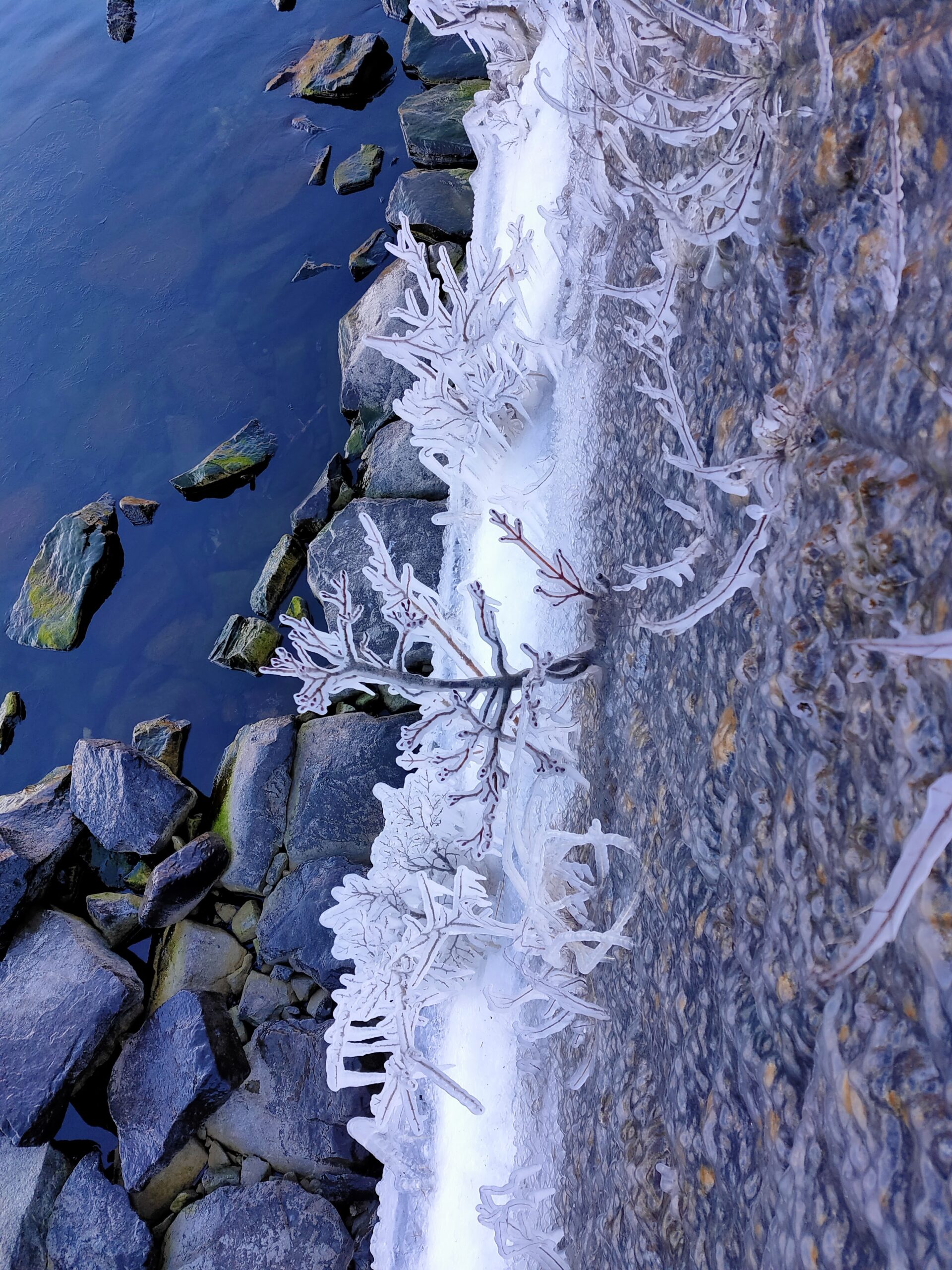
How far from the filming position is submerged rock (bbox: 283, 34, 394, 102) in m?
7.04

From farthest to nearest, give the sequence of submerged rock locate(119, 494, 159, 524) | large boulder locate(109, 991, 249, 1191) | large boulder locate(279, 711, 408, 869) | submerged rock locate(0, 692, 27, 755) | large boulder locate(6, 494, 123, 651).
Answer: submerged rock locate(119, 494, 159, 524) < large boulder locate(6, 494, 123, 651) < submerged rock locate(0, 692, 27, 755) < large boulder locate(279, 711, 408, 869) < large boulder locate(109, 991, 249, 1191)

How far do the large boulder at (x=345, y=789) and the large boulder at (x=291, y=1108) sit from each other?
22.4 inches

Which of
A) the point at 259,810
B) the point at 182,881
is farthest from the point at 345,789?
the point at 182,881

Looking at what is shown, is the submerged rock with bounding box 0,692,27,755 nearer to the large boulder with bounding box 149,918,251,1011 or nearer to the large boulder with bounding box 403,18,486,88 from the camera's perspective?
the large boulder with bounding box 149,918,251,1011

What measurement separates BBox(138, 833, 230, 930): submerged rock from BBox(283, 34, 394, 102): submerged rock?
6.31m

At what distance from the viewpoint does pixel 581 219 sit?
289cm

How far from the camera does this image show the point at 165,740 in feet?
17.2

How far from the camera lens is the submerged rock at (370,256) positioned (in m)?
6.42

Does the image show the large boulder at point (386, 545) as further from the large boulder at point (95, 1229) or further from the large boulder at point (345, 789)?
the large boulder at point (95, 1229)

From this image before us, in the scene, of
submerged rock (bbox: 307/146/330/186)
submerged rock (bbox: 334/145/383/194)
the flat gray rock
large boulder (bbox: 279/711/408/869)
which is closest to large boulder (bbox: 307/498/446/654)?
the flat gray rock

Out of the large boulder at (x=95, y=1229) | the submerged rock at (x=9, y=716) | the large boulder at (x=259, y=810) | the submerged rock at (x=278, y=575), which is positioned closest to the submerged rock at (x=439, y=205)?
the submerged rock at (x=278, y=575)

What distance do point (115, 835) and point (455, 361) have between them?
3.52 meters

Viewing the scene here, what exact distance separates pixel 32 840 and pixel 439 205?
4.77m

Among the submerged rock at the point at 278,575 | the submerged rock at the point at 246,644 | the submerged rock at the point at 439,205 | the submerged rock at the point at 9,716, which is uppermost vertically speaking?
the submerged rock at the point at 439,205
